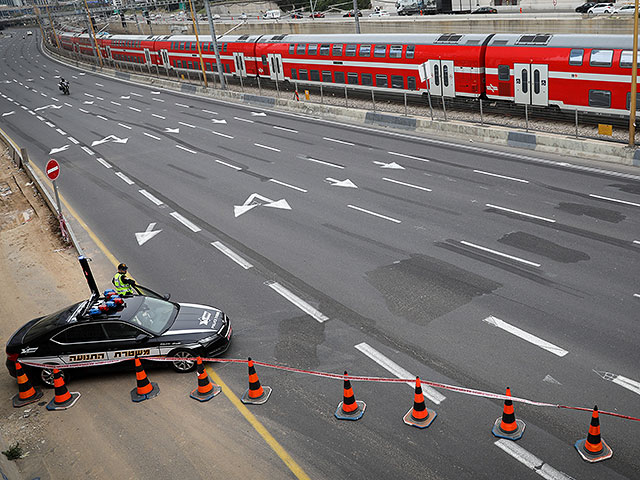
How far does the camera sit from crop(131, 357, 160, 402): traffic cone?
10375mm

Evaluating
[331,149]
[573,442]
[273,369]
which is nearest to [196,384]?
[273,369]

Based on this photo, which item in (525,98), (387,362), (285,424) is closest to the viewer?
(285,424)

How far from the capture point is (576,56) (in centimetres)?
2347

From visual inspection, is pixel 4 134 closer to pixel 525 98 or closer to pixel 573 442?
pixel 525 98

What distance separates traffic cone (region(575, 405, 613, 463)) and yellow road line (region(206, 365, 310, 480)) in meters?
3.77

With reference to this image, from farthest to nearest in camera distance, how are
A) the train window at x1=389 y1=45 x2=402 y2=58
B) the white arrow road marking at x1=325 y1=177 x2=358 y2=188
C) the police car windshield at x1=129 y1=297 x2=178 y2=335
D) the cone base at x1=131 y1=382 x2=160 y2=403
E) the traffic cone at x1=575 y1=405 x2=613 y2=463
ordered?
1. the train window at x1=389 y1=45 x2=402 y2=58
2. the white arrow road marking at x1=325 y1=177 x2=358 y2=188
3. the police car windshield at x1=129 y1=297 x2=178 y2=335
4. the cone base at x1=131 y1=382 x2=160 y2=403
5. the traffic cone at x1=575 y1=405 x2=613 y2=463

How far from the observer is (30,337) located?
1108 cm

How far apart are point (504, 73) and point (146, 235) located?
17508 mm

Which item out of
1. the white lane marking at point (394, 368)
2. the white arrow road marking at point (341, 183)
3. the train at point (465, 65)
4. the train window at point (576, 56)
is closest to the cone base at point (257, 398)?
the white lane marking at point (394, 368)

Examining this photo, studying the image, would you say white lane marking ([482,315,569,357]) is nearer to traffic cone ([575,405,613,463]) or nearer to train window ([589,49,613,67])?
traffic cone ([575,405,613,463])

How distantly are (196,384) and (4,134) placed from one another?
33219mm

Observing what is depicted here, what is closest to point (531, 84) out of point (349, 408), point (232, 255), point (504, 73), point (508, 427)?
point (504, 73)

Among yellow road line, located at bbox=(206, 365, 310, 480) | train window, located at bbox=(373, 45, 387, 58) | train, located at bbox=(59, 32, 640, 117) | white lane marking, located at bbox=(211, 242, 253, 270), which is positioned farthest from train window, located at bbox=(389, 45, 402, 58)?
yellow road line, located at bbox=(206, 365, 310, 480)

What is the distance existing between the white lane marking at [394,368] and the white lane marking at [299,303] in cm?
146
